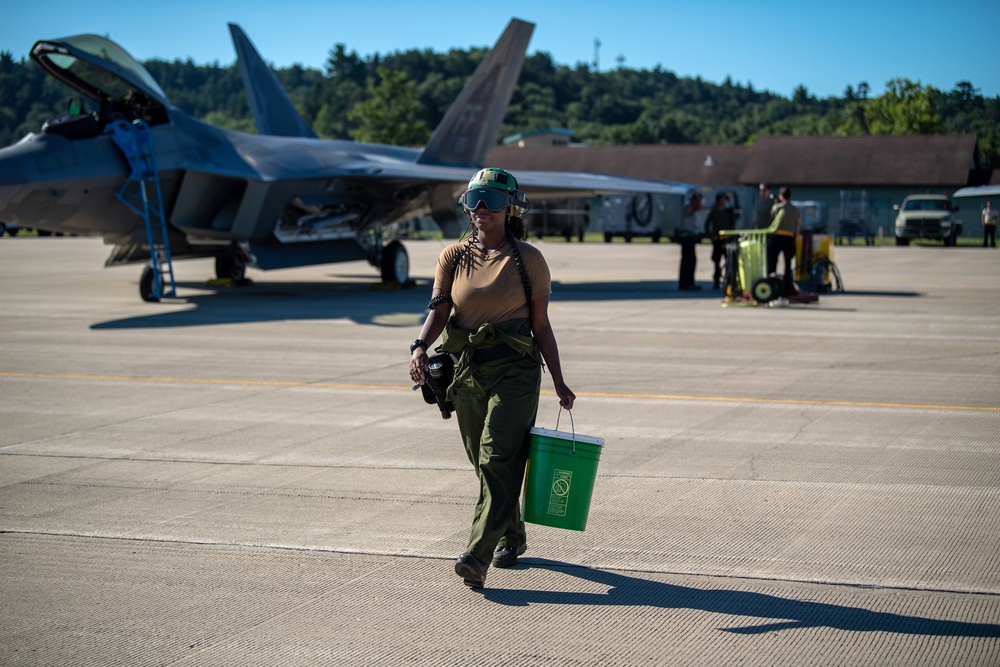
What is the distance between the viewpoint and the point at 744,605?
14.3 ft

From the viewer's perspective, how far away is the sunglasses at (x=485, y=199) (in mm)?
4684

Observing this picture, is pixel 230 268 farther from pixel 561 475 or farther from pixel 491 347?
pixel 561 475

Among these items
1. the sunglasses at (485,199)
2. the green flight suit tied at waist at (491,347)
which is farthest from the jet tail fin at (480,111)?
the green flight suit tied at waist at (491,347)

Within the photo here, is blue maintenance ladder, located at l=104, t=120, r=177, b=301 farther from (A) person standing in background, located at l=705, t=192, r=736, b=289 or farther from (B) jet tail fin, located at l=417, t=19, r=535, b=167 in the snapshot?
(A) person standing in background, located at l=705, t=192, r=736, b=289

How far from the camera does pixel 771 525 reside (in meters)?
5.42

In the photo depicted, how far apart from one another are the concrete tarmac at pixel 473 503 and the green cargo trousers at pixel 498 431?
317 millimetres

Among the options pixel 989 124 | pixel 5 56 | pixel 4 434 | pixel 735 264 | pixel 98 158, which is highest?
pixel 989 124

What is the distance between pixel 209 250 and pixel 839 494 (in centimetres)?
1609

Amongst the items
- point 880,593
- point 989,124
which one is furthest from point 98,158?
point 989,124

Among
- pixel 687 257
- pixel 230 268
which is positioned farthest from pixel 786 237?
pixel 230 268

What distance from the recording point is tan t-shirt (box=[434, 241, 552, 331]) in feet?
15.5

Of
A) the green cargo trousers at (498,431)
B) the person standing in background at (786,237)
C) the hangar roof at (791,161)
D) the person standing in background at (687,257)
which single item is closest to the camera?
the green cargo trousers at (498,431)

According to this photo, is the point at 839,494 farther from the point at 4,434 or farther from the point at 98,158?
the point at 98,158

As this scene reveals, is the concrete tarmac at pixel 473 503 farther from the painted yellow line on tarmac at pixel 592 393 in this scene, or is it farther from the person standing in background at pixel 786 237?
the person standing in background at pixel 786 237
